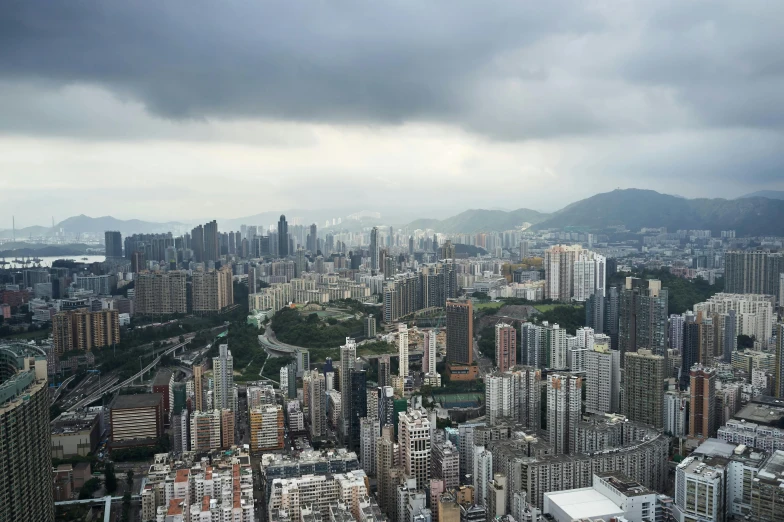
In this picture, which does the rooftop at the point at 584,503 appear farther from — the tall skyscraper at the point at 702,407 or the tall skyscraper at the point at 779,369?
the tall skyscraper at the point at 779,369

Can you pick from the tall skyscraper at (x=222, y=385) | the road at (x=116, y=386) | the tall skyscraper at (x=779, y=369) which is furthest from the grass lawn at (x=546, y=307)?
the tall skyscraper at (x=222, y=385)

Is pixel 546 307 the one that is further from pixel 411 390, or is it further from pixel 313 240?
pixel 313 240

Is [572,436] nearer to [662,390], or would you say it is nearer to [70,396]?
[662,390]

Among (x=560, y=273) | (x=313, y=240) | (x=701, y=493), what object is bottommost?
(x=701, y=493)

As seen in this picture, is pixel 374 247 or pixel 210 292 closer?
pixel 210 292

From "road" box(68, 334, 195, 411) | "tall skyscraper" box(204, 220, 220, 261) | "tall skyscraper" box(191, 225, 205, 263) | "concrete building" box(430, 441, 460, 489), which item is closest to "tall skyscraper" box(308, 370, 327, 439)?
"concrete building" box(430, 441, 460, 489)

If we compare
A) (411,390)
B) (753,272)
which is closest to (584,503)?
(411,390)

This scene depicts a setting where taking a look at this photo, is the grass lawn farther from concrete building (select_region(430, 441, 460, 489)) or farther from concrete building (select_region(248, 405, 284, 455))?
concrete building (select_region(430, 441, 460, 489))
